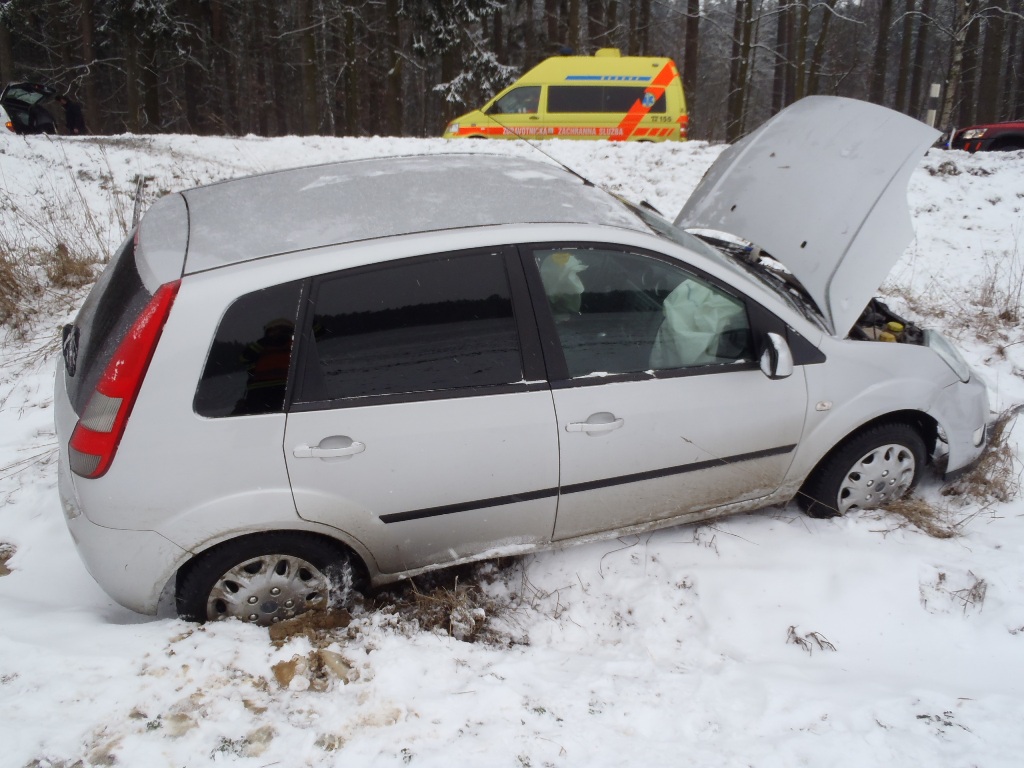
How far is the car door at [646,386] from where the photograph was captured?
2906 mm

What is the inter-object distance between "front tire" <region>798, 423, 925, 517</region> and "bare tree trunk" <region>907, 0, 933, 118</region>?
24962 millimetres

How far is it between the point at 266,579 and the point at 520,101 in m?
14.3

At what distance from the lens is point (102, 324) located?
2.73 metres

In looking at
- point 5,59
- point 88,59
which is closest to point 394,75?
point 88,59

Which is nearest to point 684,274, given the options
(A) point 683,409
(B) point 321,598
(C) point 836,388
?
(A) point 683,409

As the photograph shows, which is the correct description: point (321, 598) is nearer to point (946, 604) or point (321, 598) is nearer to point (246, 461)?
point (246, 461)

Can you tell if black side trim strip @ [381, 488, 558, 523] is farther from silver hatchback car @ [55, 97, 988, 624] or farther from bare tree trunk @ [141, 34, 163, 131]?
bare tree trunk @ [141, 34, 163, 131]

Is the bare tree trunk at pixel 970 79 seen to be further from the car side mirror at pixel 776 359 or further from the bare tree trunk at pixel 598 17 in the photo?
Answer: the car side mirror at pixel 776 359

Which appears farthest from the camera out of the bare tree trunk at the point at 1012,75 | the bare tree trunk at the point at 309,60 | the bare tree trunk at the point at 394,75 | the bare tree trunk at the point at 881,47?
the bare tree trunk at the point at 1012,75

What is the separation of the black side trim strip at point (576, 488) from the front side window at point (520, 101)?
13.5 m

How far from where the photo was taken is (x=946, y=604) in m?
3.08

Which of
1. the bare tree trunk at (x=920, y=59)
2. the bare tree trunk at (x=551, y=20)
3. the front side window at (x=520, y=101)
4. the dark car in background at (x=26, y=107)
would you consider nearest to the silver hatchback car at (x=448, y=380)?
the front side window at (x=520, y=101)

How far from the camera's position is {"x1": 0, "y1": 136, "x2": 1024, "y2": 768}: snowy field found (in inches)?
91.5

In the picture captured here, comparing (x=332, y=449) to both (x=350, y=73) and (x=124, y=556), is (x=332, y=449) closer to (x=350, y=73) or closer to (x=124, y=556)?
(x=124, y=556)
